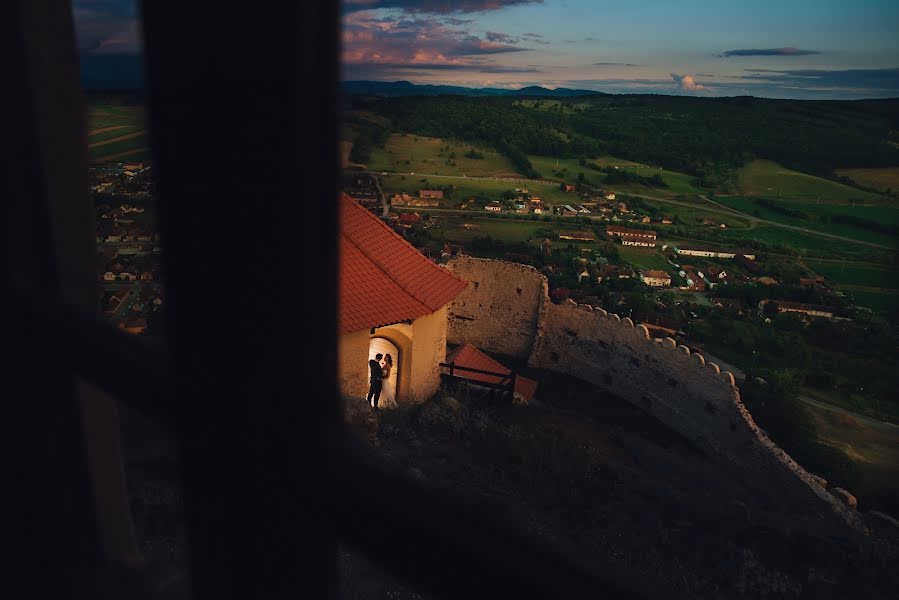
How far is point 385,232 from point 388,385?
3.33 meters

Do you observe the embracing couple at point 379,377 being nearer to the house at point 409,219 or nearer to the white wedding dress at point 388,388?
the white wedding dress at point 388,388

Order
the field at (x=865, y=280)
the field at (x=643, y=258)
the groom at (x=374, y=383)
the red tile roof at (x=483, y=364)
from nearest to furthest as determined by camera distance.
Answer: the groom at (x=374, y=383), the red tile roof at (x=483, y=364), the field at (x=865, y=280), the field at (x=643, y=258)

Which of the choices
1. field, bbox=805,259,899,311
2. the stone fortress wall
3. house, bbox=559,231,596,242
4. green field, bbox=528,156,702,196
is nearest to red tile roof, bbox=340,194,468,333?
the stone fortress wall

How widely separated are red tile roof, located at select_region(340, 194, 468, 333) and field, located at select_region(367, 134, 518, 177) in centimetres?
4094

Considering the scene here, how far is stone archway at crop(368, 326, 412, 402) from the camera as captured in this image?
1226 cm

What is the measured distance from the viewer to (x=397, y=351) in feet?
40.9

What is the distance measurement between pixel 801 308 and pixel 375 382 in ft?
91.4

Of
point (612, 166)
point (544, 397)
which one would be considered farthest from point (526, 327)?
point (612, 166)

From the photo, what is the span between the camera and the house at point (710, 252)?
132ft

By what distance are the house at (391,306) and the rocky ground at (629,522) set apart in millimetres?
1667

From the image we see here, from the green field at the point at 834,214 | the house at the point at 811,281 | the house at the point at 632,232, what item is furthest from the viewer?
the green field at the point at 834,214

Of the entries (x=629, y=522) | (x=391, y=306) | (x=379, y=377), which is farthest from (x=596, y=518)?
(x=391, y=306)

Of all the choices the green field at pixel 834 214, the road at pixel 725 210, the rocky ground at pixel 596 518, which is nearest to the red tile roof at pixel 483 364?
the rocky ground at pixel 596 518

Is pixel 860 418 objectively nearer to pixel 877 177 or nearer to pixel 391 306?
pixel 391 306
